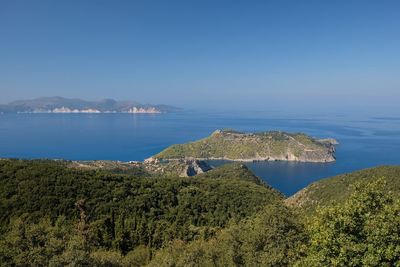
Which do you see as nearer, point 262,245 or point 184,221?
point 262,245

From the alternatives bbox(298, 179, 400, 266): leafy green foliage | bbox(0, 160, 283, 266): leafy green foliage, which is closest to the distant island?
bbox(0, 160, 283, 266): leafy green foliage

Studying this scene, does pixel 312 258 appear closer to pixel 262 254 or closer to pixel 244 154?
pixel 262 254

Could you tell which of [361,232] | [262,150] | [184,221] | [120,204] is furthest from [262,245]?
[262,150]

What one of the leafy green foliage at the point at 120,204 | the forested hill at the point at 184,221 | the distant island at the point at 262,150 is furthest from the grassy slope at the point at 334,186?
A: the distant island at the point at 262,150

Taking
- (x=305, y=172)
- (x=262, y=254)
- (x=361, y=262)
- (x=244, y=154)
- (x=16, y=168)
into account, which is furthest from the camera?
(x=244, y=154)

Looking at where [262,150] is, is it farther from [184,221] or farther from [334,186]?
[184,221]

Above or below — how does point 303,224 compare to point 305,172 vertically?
above

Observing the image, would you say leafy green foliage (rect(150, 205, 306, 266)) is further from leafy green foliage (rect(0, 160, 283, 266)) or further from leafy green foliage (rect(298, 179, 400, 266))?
leafy green foliage (rect(0, 160, 283, 266))

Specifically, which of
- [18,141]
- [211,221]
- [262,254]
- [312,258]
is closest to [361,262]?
[312,258]

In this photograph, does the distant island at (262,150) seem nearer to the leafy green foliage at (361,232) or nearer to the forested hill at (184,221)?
the forested hill at (184,221)
